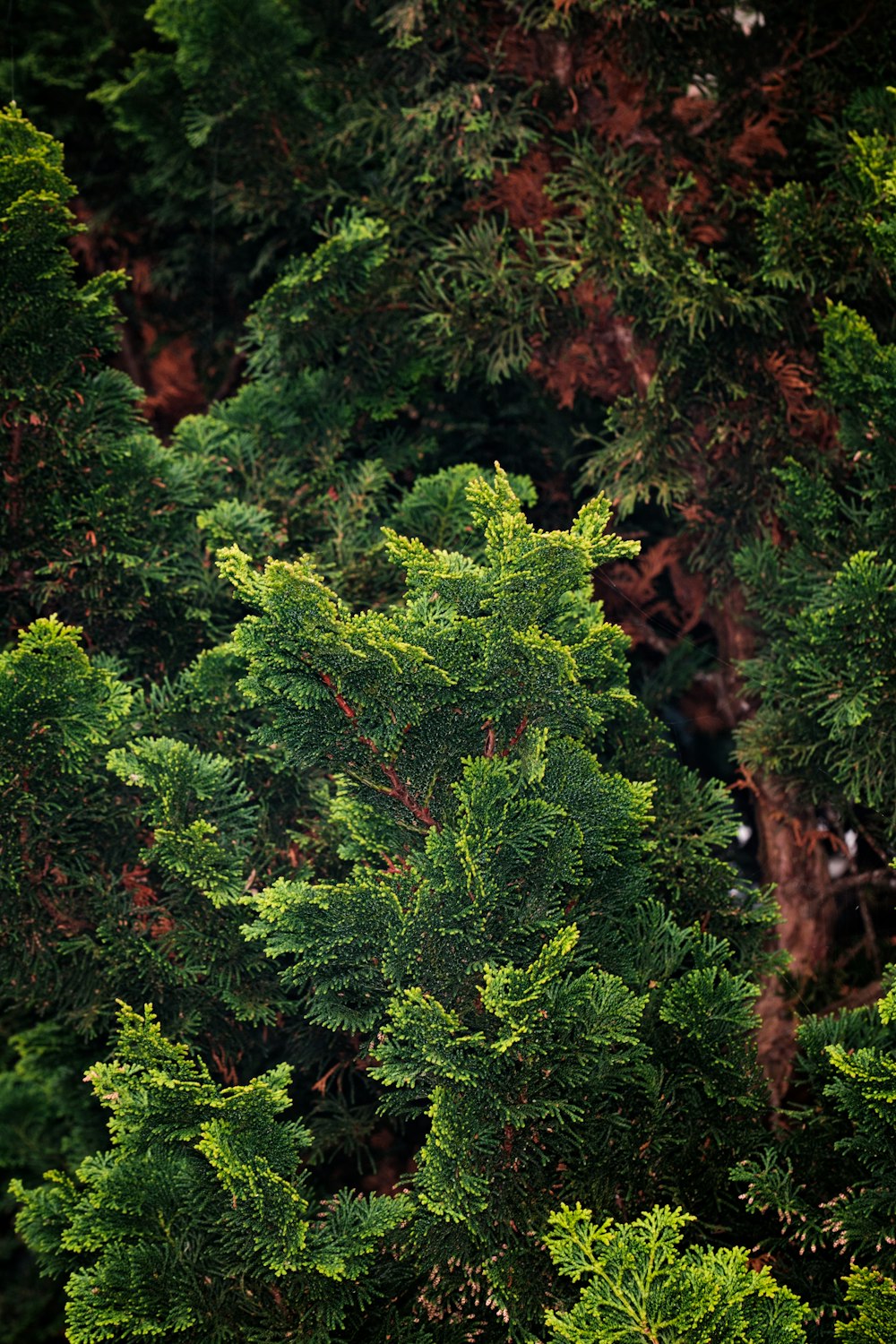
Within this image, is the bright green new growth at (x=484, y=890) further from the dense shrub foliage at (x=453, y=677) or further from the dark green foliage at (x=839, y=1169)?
the dark green foliage at (x=839, y=1169)

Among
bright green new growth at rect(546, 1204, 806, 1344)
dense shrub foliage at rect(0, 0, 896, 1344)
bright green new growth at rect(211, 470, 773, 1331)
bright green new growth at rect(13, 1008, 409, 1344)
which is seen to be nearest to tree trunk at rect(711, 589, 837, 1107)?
dense shrub foliage at rect(0, 0, 896, 1344)

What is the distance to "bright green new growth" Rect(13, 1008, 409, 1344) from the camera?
10.3 ft

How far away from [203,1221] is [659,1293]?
1.31 meters

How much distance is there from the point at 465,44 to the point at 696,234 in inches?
51.1

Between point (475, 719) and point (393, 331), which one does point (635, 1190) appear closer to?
point (475, 719)

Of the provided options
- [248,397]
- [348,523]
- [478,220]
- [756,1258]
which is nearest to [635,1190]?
[756,1258]

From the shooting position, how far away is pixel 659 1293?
9.30ft

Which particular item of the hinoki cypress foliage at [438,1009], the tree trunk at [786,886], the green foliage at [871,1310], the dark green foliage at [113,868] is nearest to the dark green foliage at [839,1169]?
the green foliage at [871,1310]

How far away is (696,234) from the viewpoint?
4.88m

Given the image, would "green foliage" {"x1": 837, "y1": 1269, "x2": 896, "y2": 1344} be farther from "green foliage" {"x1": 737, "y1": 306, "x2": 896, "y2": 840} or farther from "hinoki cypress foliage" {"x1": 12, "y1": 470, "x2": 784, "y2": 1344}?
"green foliage" {"x1": 737, "y1": 306, "x2": 896, "y2": 840}

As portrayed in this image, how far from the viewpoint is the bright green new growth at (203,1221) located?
3154mm

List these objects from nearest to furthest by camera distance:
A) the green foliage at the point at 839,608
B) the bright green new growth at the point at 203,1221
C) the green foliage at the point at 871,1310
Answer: the green foliage at the point at 871,1310, the bright green new growth at the point at 203,1221, the green foliage at the point at 839,608

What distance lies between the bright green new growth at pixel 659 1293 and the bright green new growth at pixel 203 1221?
59cm

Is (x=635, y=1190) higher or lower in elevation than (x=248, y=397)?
lower
